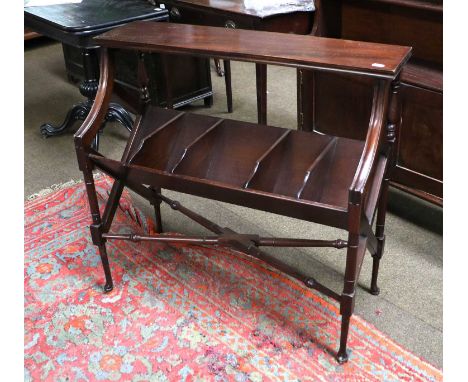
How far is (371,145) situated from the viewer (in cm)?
138

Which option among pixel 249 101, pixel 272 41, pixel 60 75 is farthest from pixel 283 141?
pixel 60 75

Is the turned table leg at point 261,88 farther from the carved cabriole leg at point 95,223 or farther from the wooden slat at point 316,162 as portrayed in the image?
the carved cabriole leg at point 95,223

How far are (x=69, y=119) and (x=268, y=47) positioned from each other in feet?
6.38

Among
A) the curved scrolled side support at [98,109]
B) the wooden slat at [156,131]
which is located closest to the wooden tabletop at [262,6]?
the wooden slat at [156,131]

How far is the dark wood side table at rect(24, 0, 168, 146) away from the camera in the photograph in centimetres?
253

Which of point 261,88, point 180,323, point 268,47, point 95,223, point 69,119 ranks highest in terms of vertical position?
point 268,47

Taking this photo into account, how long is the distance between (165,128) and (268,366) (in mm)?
864

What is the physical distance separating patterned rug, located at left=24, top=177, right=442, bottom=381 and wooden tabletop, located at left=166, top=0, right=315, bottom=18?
39.4 inches

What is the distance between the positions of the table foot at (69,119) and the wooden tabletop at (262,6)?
0.96m

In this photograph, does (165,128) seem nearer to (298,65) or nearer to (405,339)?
(298,65)

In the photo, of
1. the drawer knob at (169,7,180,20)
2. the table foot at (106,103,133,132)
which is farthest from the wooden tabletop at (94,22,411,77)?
the table foot at (106,103,133,132)

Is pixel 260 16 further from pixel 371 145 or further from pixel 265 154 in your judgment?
pixel 371 145

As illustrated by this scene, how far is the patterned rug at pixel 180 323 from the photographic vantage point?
170cm

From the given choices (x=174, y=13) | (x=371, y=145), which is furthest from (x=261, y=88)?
(x=371, y=145)
